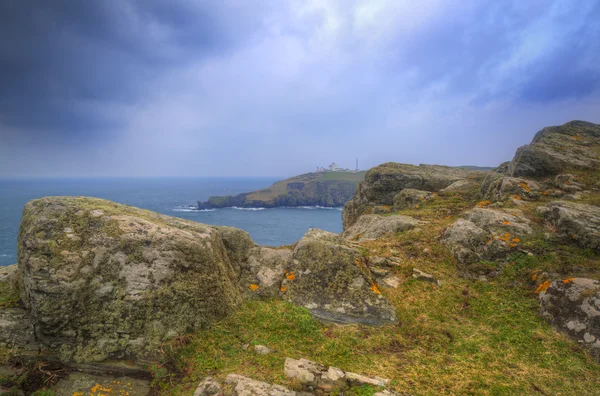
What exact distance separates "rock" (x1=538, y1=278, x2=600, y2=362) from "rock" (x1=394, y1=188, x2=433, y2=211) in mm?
11482

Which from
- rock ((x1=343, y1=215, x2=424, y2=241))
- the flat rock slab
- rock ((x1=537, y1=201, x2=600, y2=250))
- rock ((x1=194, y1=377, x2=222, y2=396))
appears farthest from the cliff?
rock ((x1=194, y1=377, x2=222, y2=396))

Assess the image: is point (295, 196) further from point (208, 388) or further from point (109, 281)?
point (208, 388)

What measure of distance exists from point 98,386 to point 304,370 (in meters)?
4.09

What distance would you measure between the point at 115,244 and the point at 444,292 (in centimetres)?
965

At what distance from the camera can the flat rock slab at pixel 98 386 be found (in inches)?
201

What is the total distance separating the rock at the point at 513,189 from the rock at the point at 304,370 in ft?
46.6

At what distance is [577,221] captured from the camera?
9.62 meters

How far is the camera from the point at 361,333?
6891 mm

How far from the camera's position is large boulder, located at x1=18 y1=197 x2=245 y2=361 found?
569cm

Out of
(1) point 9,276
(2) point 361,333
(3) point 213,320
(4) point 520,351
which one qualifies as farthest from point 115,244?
(4) point 520,351

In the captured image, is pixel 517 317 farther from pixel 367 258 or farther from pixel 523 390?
pixel 367 258

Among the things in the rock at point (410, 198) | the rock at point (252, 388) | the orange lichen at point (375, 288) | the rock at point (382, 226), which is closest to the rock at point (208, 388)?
the rock at point (252, 388)

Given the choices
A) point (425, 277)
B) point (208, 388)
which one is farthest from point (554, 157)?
point (208, 388)

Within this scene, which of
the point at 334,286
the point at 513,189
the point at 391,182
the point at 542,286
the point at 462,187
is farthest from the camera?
the point at 391,182
